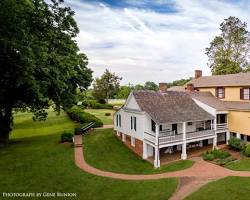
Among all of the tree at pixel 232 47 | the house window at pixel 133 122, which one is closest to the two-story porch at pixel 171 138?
the house window at pixel 133 122

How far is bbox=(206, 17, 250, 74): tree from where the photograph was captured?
175 feet

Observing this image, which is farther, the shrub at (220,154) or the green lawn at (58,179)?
the shrub at (220,154)

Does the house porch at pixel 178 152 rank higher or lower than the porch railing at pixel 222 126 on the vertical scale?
lower

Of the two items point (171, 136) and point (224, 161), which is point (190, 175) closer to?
point (224, 161)

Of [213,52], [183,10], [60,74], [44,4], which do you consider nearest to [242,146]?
[183,10]

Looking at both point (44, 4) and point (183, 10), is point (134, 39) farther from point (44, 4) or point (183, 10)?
point (44, 4)

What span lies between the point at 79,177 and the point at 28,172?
15.8 ft

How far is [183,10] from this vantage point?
2250 cm

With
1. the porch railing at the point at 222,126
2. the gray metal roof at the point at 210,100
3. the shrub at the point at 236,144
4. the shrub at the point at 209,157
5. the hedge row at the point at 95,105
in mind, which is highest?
the gray metal roof at the point at 210,100

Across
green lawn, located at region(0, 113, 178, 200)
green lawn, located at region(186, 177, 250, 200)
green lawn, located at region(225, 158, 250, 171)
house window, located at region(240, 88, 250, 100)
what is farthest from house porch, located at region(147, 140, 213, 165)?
green lawn, located at region(186, 177, 250, 200)

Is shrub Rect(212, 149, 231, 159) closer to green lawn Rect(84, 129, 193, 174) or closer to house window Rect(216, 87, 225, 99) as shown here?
green lawn Rect(84, 129, 193, 174)

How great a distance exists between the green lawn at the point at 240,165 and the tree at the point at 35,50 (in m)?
17.6

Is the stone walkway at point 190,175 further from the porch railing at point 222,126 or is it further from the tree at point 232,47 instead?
the tree at point 232,47

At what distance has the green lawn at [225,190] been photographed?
680 inches
